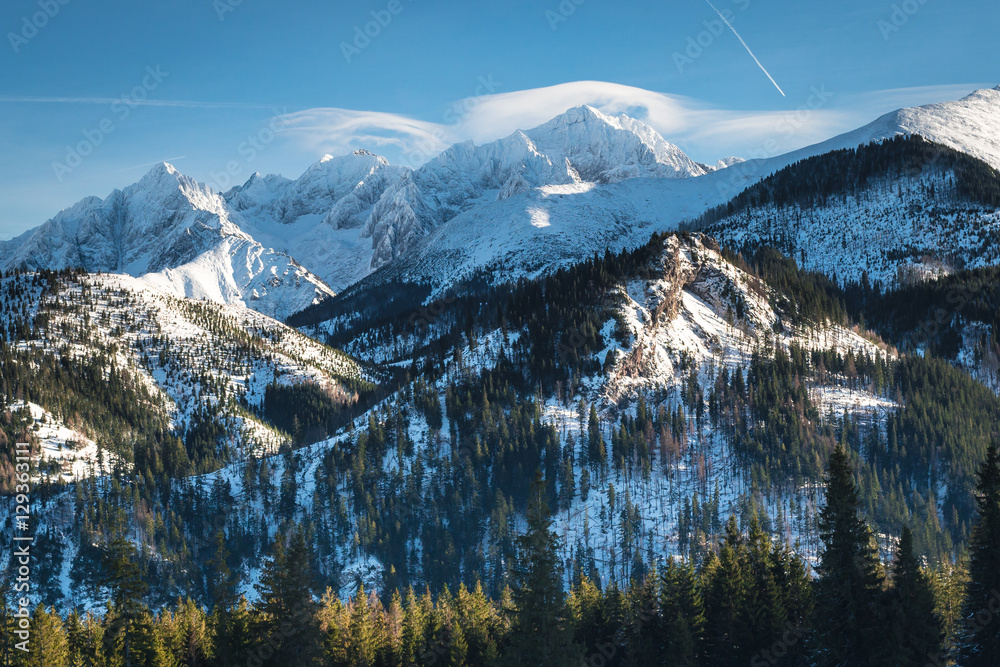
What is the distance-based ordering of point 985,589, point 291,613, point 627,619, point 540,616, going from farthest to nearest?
point 627,619 < point 291,613 < point 540,616 < point 985,589

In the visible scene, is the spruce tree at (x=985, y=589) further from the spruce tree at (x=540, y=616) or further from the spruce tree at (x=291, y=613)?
the spruce tree at (x=291, y=613)

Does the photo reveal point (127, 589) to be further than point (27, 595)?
No

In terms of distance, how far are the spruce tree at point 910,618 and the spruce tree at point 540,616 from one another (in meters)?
26.5

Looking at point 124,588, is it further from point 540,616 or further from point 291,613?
point 540,616

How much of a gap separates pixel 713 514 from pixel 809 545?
758 inches

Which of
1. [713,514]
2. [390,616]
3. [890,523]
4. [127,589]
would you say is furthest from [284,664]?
[890,523]

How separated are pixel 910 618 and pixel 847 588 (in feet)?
20.0

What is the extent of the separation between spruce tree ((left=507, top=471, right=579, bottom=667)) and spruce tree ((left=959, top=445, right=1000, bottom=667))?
104ft

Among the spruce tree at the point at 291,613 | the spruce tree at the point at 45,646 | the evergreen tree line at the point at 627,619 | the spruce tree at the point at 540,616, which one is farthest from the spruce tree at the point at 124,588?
the spruce tree at the point at 540,616

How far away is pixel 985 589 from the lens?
66688 mm

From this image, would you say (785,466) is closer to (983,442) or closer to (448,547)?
(983,442)

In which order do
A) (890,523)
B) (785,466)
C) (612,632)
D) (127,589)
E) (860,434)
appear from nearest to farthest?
(127,589) → (612,632) → (890,523) → (785,466) → (860,434)

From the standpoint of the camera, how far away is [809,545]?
506 feet

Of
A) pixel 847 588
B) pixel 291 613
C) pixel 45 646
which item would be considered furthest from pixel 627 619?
pixel 45 646
